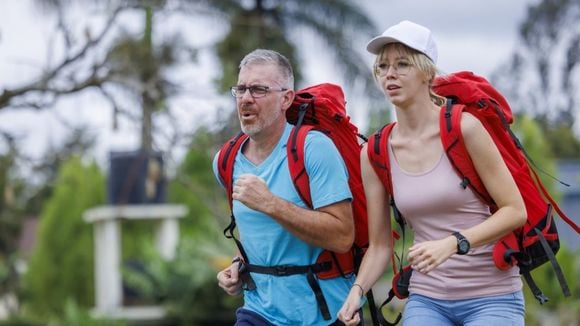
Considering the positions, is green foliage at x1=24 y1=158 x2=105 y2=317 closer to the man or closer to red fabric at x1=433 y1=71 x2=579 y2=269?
the man

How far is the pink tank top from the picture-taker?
190 inches

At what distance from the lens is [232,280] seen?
5375mm

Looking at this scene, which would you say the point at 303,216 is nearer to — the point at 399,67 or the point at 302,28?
the point at 399,67

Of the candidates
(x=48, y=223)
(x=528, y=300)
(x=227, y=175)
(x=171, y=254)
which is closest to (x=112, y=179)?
(x=171, y=254)

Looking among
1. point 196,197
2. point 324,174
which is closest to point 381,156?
point 324,174

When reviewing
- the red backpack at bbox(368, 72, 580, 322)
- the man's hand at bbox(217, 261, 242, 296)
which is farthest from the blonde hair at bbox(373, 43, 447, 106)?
the man's hand at bbox(217, 261, 242, 296)

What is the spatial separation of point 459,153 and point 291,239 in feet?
2.70

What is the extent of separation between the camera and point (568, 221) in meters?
5.21

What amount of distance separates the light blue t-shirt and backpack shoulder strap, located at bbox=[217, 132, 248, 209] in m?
0.16

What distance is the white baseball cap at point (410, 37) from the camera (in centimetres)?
486

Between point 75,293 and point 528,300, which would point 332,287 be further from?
point 75,293

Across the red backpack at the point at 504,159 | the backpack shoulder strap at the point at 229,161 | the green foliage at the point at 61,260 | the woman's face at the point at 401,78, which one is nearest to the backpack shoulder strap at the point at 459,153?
the red backpack at the point at 504,159

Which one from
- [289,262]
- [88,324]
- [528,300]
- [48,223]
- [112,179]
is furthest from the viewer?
[48,223]

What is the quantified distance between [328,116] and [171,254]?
18.1 meters
